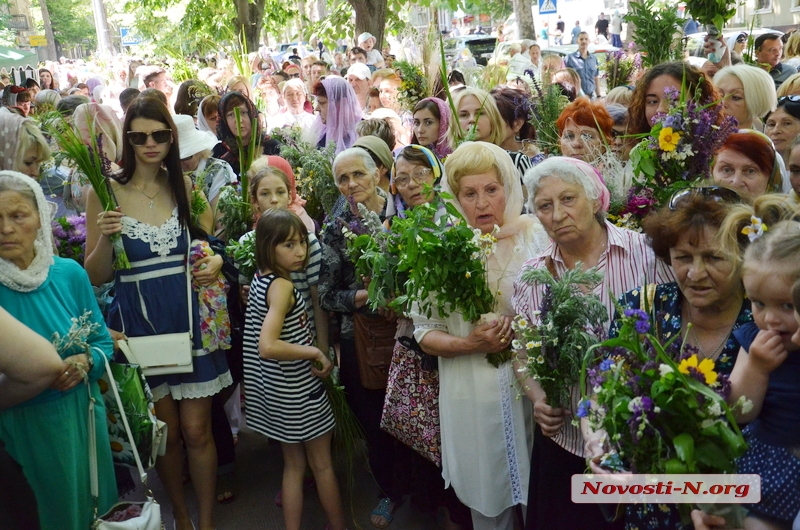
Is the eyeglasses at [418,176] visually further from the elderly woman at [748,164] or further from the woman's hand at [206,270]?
the elderly woman at [748,164]

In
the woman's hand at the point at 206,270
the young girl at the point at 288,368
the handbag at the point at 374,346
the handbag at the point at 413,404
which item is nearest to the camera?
the handbag at the point at 413,404

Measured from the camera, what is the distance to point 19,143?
430 centimetres

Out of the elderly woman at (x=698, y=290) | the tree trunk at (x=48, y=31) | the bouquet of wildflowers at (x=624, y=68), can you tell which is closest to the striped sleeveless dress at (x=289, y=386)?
the elderly woman at (x=698, y=290)

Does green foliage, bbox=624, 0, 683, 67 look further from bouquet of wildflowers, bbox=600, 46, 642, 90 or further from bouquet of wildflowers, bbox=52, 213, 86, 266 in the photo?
bouquet of wildflowers, bbox=52, 213, 86, 266

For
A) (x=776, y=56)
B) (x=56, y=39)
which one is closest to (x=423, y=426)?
(x=776, y=56)

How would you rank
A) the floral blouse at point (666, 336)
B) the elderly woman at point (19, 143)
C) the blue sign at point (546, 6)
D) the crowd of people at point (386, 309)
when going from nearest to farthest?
the floral blouse at point (666, 336) → the crowd of people at point (386, 309) → the elderly woman at point (19, 143) → the blue sign at point (546, 6)

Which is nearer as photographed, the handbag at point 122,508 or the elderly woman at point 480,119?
the handbag at point 122,508

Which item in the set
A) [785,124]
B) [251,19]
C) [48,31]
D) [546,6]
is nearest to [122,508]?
[785,124]

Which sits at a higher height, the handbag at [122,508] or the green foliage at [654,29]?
the green foliage at [654,29]

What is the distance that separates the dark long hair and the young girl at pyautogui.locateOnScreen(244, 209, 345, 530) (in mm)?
424

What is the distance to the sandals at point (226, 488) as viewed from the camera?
14.6ft

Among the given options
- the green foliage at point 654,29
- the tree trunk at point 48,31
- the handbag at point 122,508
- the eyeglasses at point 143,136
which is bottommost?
the handbag at point 122,508

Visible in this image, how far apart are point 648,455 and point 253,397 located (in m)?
2.47

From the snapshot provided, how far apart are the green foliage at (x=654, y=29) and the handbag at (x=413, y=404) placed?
3123mm
